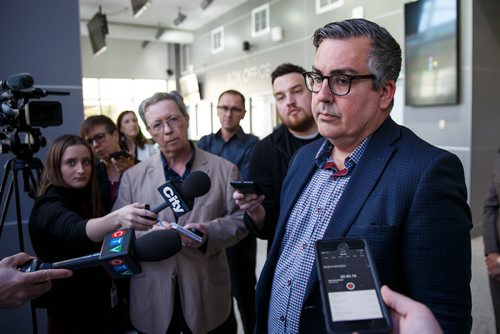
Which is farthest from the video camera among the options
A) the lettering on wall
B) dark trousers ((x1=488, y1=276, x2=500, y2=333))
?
the lettering on wall

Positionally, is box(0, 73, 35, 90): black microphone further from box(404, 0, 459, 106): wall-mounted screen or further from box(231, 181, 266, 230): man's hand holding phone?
box(404, 0, 459, 106): wall-mounted screen

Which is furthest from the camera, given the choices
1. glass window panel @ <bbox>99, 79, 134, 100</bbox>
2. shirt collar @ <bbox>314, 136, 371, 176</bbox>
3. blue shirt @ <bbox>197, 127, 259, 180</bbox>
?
glass window panel @ <bbox>99, 79, 134, 100</bbox>

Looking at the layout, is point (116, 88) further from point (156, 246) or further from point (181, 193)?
point (156, 246)

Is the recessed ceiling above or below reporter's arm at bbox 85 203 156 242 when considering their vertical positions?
above

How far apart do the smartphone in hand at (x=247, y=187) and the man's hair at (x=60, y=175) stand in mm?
834

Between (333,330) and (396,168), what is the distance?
19.5 inches

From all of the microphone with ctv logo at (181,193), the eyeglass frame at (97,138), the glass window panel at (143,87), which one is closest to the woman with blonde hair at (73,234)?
the microphone with ctv logo at (181,193)

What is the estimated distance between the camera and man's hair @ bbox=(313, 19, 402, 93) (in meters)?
1.11

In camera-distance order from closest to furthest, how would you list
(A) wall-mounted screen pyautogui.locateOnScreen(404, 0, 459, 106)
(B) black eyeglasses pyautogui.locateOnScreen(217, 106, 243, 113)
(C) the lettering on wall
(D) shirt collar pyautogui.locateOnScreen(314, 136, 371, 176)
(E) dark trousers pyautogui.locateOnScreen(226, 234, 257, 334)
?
(D) shirt collar pyautogui.locateOnScreen(314, 136, 371, 176) < (E) dark trousers pyautogui.locateOnScreen(226, 234, 257, 334) < (B) black eyeglasses pyautogui.locateOnScreen(217, 106, 243, 113) < (A) wall-mounted screen pyautogui.locateOnScreen(404, 0, 459, 106) < (C) the lettering on wall

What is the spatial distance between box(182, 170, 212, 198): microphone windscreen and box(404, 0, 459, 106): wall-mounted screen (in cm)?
450

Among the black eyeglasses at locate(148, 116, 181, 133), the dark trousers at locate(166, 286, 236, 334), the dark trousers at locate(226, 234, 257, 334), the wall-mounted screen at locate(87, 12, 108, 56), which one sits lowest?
the dark trousers at locate(226, 234, 257, 334)

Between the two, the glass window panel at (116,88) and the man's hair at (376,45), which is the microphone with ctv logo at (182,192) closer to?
the man's hair at (376,45)

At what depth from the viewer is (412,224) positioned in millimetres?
→ 985

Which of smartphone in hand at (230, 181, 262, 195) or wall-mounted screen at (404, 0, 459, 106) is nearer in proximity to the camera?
smartphone in hand at (230, 181, 262, 195)
